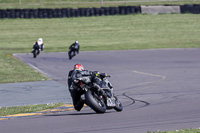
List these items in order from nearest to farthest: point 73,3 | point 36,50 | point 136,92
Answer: point 136,92, point 36,50, point 73,3

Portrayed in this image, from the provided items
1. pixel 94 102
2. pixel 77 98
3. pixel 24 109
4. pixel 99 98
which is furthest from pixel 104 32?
pixel 94 102

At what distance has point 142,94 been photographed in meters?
16.2

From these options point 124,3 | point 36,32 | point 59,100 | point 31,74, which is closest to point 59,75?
point 31,74

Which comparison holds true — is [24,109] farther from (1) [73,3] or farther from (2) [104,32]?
(1) [73,3]

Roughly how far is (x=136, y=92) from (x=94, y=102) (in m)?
4.91

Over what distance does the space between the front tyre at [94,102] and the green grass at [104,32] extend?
66.3 feet

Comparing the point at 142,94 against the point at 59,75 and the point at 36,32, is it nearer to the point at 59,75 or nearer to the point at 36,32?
the point at 59,75

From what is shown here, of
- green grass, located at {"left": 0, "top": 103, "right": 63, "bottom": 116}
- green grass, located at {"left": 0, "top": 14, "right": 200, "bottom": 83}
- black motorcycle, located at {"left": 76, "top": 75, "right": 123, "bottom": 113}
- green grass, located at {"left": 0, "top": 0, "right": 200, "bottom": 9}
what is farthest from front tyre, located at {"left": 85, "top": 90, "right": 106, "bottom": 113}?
green grass, located at {"left": 0, "top": 0, "right": 200, "bottom": 9}

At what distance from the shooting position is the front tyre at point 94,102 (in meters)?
11.9

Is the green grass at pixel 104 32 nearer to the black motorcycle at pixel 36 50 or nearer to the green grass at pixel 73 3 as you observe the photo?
the black motorcycle at pixel 36 50

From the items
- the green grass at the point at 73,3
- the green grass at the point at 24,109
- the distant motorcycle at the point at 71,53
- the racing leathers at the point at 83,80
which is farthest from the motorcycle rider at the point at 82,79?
the green grass at the point at 73,3

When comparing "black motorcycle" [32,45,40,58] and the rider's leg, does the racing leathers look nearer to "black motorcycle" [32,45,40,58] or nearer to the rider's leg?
the rider's leg

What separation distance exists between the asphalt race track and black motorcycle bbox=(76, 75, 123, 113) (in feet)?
0.73

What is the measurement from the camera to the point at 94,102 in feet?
39.2
